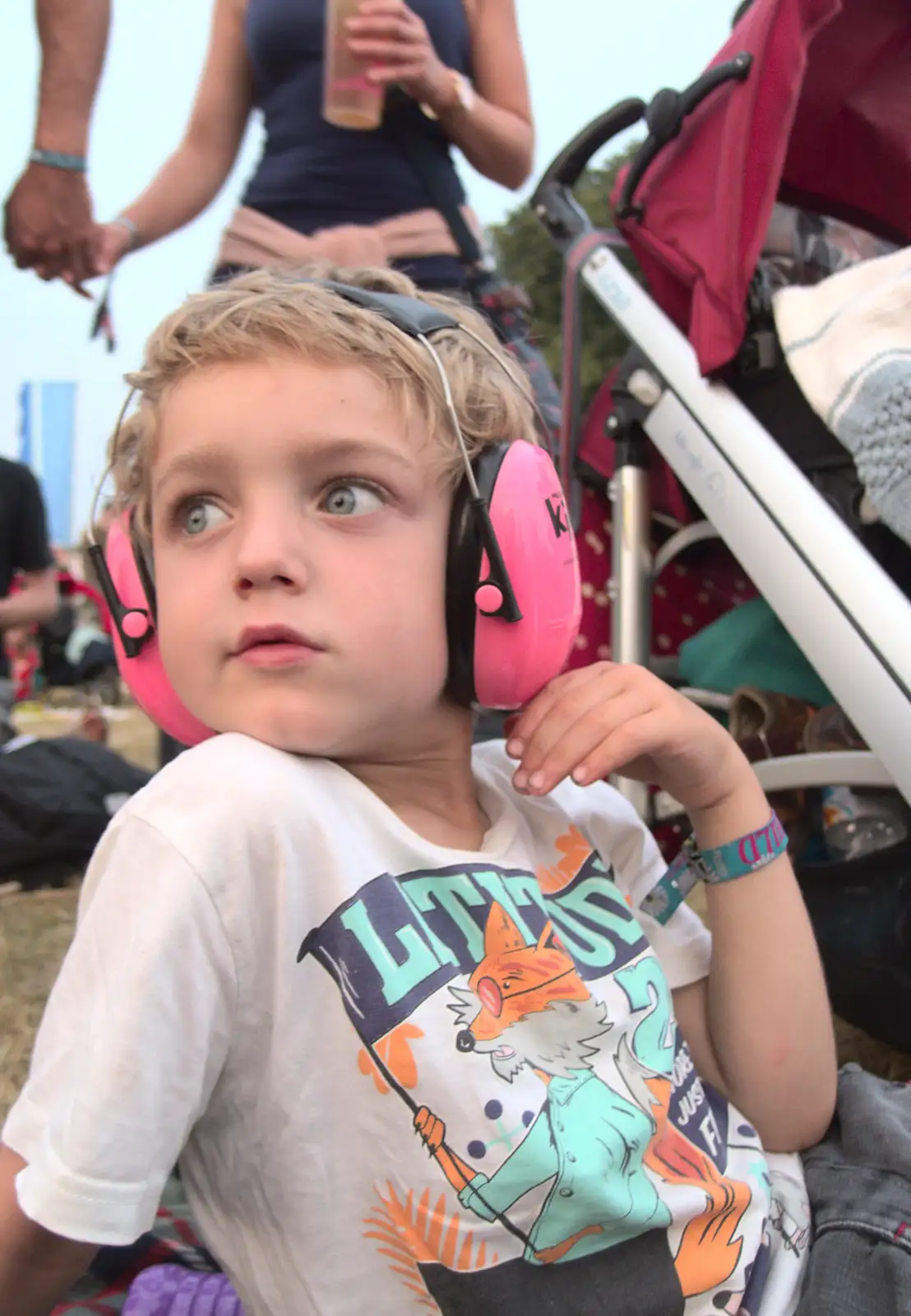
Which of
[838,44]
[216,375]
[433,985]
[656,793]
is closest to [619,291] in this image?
[838,44]

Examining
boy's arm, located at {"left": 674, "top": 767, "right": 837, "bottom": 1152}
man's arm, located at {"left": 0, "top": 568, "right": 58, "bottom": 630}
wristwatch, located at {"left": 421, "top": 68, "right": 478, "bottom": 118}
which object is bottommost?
man's arm, located at {"left": 0, "top": 568, "right": 58, "bottom": 630}

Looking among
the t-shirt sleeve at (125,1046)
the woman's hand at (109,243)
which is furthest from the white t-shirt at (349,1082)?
the woman's hand at (109,243)

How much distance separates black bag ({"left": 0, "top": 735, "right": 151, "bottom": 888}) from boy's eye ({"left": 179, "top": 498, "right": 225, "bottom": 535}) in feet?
4.11

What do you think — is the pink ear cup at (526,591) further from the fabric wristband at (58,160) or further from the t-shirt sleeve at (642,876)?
the fabric wristband at (58,160)

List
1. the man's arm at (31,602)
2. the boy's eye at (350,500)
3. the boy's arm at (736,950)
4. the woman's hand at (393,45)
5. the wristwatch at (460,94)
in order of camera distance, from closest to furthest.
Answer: the boy's eye at (350,500)
the boy's arm at (736,950)
the woman's hand at (393,45)
the wristwatch at (460,94)
the man's arm at (31,602)

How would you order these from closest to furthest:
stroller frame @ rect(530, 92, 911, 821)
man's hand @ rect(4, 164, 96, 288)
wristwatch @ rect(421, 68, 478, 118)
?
stroller frame @ rect(530, 92, 911, 821) < wristwatch @ rect(421, 68, 478, 118) < man's hand @ rect(4, 164, 96, 288)

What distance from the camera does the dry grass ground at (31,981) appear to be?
44.9 inches

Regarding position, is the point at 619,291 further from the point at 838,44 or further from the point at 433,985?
the point at 433,985

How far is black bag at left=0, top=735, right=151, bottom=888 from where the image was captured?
178 cm

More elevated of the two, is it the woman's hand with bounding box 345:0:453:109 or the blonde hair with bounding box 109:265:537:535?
the woman's hand with bounding box 345:0:453:109

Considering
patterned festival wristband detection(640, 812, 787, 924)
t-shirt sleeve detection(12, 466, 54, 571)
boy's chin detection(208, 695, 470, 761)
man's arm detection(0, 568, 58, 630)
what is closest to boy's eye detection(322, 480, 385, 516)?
boy's chin detection(208, 695, 470, 761)

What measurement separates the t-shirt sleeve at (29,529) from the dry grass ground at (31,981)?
92 cm

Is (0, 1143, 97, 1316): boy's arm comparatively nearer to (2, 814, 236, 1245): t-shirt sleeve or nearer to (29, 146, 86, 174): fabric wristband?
(2, 814, 236, 1245): t-shirt sleeve

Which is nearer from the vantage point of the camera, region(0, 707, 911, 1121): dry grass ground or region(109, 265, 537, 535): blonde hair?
region(109, 265, 537, 535): blonde hair
